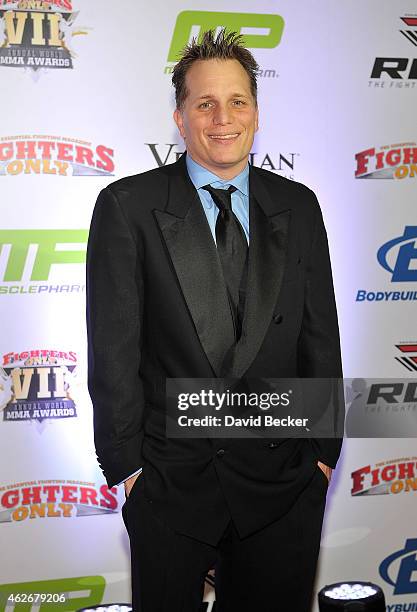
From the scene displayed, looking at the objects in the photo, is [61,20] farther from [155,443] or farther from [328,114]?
[155,443]

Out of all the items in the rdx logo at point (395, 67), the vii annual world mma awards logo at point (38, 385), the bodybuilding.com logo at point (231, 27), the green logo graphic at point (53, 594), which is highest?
the bodybuilding.com logo at point (231, 27)

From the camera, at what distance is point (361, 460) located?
3.28 metres

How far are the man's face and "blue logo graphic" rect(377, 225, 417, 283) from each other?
1261mm

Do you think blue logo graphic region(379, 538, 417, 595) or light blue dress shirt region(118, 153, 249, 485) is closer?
light blue dress shirt region(118, 153, 249, 485)

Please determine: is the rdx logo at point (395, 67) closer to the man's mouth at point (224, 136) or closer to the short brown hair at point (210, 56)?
the short brown hair at point (210, 56)

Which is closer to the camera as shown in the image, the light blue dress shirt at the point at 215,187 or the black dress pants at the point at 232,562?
the black dress pants at the point at 232,562

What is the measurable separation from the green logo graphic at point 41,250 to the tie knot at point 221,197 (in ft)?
3.43

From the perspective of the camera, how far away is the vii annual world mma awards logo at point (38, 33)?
113 inches

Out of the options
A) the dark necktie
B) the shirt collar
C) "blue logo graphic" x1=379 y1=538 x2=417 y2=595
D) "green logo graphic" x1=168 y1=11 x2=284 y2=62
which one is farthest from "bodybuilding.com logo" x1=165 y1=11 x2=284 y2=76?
"blue logo graphic" x1=379 y1=538 x2=417 y2=595

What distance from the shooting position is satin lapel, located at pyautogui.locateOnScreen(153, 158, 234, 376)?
6.54 ft

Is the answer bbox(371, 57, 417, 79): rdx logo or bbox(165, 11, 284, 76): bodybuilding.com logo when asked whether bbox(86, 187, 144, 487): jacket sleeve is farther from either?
bbox(371, 57, 417, 79): rdx logo

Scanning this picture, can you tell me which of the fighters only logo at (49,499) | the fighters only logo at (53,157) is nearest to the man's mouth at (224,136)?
the fighters only logo at (53,157)

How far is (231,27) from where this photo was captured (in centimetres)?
300

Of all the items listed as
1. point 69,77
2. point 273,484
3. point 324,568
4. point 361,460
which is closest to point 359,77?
point 69,77
